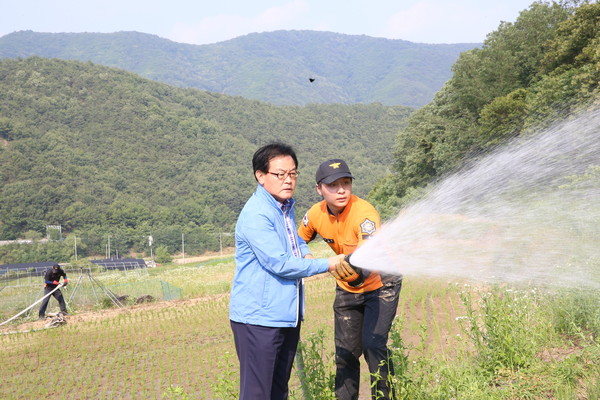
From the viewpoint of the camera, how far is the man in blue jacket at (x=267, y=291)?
3.08 m

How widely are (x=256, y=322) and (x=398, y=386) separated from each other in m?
1.39

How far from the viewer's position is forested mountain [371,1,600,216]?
80.5 ft

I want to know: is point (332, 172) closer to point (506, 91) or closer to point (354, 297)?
point (354, 297)

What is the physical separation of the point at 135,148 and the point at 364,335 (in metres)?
109

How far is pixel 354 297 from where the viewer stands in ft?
13.4

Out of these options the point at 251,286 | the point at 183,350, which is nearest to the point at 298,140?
the point at 183,350

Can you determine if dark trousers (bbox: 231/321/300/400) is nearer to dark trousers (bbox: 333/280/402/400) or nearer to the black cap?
dark trousers (bbox: 333/280/402/400)

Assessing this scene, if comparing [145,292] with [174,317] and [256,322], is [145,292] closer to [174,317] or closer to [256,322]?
[174,317]

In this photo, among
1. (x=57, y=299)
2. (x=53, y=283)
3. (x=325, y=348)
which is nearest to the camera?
(x=325, y=348)

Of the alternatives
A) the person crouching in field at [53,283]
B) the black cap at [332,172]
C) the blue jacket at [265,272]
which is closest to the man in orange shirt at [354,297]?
the black cap at [332,172]

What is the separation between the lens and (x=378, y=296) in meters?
4.00

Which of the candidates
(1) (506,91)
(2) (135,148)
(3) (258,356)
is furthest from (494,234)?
(2) (135,148)

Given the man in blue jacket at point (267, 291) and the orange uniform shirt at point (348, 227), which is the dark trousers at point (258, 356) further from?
the orange uniform shirt at point (348, 227)

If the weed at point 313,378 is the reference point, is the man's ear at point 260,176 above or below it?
above
